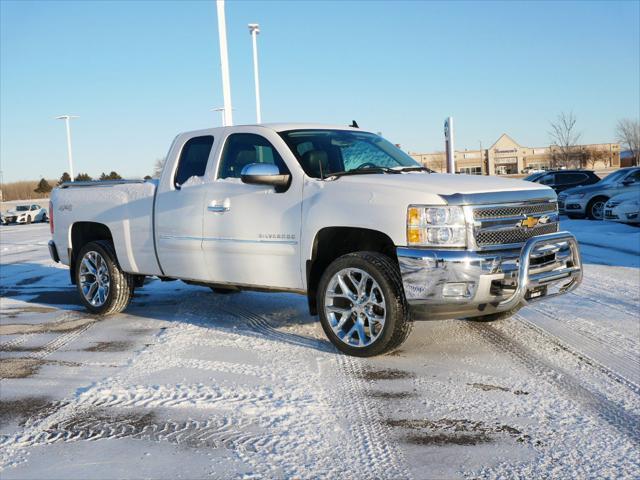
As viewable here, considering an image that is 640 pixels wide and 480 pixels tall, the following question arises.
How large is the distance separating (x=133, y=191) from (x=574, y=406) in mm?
4889

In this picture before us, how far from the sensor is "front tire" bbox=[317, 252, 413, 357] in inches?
190

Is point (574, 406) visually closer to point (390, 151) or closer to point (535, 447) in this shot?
point (535, 447)

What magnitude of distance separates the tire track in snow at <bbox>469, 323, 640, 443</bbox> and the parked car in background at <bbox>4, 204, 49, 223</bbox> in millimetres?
41189

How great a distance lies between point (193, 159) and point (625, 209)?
504 inches

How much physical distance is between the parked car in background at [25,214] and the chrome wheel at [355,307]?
4087 cm

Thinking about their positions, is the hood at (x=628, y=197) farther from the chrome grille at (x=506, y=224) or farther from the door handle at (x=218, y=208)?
the door handle at (x=218, y=208)

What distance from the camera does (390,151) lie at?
6.29 metres

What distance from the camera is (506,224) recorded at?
4.83 metres

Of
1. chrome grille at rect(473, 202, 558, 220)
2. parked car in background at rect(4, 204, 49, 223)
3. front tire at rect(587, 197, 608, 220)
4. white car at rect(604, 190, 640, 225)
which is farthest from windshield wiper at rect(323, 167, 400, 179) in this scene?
parked car in background at rect(4, 204, 49, 223)

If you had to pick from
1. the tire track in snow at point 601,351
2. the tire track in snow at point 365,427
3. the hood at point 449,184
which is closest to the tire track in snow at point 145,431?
the tire track in snow at point 365,427

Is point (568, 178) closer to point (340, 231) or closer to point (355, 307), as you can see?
point (340, 231)

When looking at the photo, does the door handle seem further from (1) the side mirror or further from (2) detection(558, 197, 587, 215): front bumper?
(2) detection(558, 197, 587, 215): front bumper

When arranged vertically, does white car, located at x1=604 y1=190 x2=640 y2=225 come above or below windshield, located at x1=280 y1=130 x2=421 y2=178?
below

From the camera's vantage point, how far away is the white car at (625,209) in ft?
50.9
